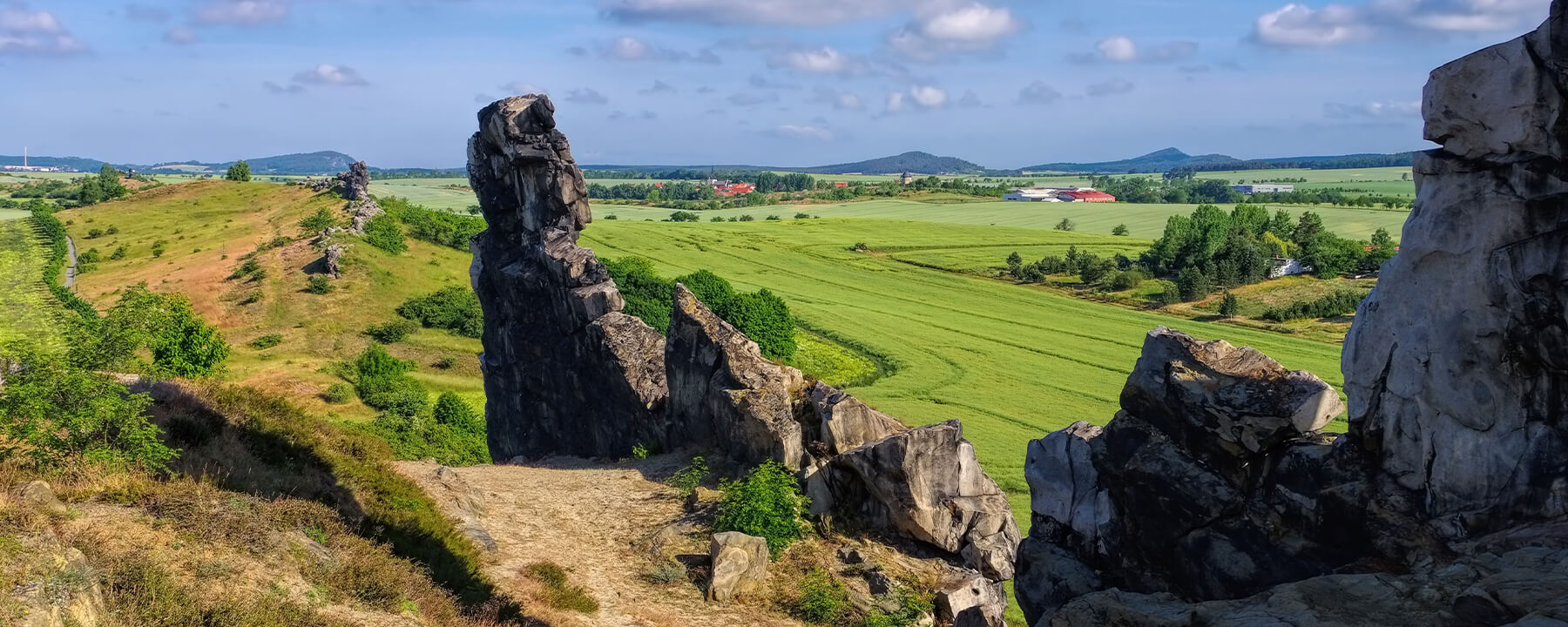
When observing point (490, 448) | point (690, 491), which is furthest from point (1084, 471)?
point (490, 448)

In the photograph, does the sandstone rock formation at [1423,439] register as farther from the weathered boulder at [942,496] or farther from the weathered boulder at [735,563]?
the weathered boulder at [735,563]

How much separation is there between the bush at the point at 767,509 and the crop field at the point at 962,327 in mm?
A: 16632

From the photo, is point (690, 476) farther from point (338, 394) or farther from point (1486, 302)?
point (338, 394)

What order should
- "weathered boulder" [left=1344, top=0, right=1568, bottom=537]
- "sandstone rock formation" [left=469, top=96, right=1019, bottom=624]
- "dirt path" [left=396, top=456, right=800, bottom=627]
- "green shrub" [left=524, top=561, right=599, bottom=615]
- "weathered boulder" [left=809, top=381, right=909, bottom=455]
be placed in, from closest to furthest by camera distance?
"weathered boulder" [left=1344, top=0, right=1568, bottom=537], "green shrub" [left=524, top=561, right=599, bottom=615], "dirt path" [left=396, top=456, right=800, bottom=627], "sandstone rock formation" [left=469, top=96, right=1019, bottom=624], "weathered boulder" [left=809, top=381, right=909, bottom=455]

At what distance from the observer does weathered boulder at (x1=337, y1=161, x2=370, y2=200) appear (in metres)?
128

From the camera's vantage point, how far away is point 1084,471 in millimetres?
18312

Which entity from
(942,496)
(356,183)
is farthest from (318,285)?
(942,496)

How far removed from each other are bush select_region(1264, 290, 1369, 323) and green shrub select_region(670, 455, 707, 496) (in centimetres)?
7590

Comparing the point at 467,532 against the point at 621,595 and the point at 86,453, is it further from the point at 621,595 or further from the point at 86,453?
the point at 86,453

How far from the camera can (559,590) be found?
2111 centimetres

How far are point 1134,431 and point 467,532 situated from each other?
49.3ft

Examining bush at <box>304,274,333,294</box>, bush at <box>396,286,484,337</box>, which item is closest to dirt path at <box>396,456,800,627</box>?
bush at <box>396,286,484,337</box>

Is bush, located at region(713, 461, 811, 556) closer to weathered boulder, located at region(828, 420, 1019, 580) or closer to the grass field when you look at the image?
weathered boulder, located at region(828, 420, 1019, 580)

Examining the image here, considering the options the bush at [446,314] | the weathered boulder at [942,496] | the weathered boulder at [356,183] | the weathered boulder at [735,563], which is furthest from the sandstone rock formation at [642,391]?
the weathered boulder at [356,183]
